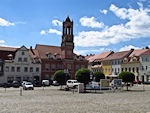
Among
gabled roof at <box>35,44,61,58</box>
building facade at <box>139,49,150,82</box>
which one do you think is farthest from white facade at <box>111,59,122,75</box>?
gabled roof at <box>35,44,61,58</box>

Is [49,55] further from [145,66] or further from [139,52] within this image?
[139,52]

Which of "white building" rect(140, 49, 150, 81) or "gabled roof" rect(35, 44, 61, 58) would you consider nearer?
"white building" rect(140, 49, 150, 81)

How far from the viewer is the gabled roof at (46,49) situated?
66.8 metres

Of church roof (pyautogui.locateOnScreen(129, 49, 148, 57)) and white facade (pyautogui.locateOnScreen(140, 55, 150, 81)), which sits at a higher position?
church roof (pyautogui.locateOnScreen(129, 49, 148, 57))

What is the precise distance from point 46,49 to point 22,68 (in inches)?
439

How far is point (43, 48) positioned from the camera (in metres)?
69.4

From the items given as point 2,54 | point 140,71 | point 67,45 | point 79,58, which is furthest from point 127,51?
point 2,54

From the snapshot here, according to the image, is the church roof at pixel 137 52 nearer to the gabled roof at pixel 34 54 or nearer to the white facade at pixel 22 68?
the gabled roof at pixel 34 54

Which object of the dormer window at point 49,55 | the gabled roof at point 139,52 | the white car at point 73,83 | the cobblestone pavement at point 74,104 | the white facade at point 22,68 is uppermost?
the gabled roof at point 139,52

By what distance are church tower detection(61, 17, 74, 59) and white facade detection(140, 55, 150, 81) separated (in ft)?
74.4

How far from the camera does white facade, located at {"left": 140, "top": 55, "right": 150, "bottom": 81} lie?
218 ft

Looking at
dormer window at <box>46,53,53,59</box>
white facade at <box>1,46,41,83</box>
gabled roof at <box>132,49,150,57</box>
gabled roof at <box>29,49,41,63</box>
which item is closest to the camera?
white facade at <box>1,46,41,83</box>

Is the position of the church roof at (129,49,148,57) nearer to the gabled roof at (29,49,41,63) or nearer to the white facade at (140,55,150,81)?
the white facade at (140,55,150,81)

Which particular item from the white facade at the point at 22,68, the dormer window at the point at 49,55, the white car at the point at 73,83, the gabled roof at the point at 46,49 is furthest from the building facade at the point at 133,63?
the white car at the point at 73,83
